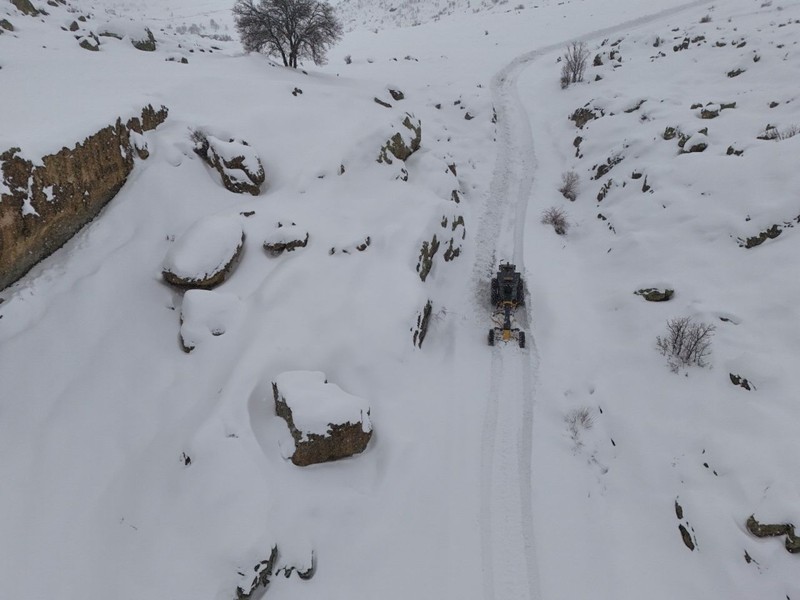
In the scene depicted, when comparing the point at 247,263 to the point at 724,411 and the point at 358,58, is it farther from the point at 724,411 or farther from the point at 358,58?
the point at 358,58

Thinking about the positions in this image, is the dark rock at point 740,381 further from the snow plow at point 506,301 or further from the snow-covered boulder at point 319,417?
the snow-covered boulder at point 319,417

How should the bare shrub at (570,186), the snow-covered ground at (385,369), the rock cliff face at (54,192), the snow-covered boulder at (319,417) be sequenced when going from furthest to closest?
the bare shrub at (570,186) < the snow-covered boulder at (319,417) < the rock cliff face at (54,192) < the snow-covered ground at (385,369)

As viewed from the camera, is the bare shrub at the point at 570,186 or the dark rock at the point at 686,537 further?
the bare shrub at the point at 570,186

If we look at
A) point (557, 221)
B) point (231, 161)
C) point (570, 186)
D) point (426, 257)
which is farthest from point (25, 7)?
point (570, 186)

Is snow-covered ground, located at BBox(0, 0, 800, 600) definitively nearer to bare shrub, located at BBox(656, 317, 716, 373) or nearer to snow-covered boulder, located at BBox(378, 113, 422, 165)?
bare shrub, located at BBox(656, 317, 716, 373)

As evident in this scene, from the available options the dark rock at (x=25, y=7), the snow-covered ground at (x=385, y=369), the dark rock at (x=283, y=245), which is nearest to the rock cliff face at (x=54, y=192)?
the snow-covered ground at (x=385, y=369)

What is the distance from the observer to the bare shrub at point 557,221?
16.8 metres

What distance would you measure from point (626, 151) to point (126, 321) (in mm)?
19663

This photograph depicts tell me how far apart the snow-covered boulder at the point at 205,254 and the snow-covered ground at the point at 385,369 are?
1.09ft

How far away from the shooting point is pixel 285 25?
2267cm

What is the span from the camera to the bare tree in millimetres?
22297

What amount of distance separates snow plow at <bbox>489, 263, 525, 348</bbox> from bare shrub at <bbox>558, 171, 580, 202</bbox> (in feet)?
23.9

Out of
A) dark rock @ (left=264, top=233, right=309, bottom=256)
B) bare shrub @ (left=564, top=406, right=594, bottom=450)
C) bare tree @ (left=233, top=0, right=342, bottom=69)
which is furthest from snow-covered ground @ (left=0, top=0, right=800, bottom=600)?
bare tree @ (left=233, top=0, right=342, bottom=69)

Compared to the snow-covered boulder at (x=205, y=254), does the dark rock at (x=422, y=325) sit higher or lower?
lower
